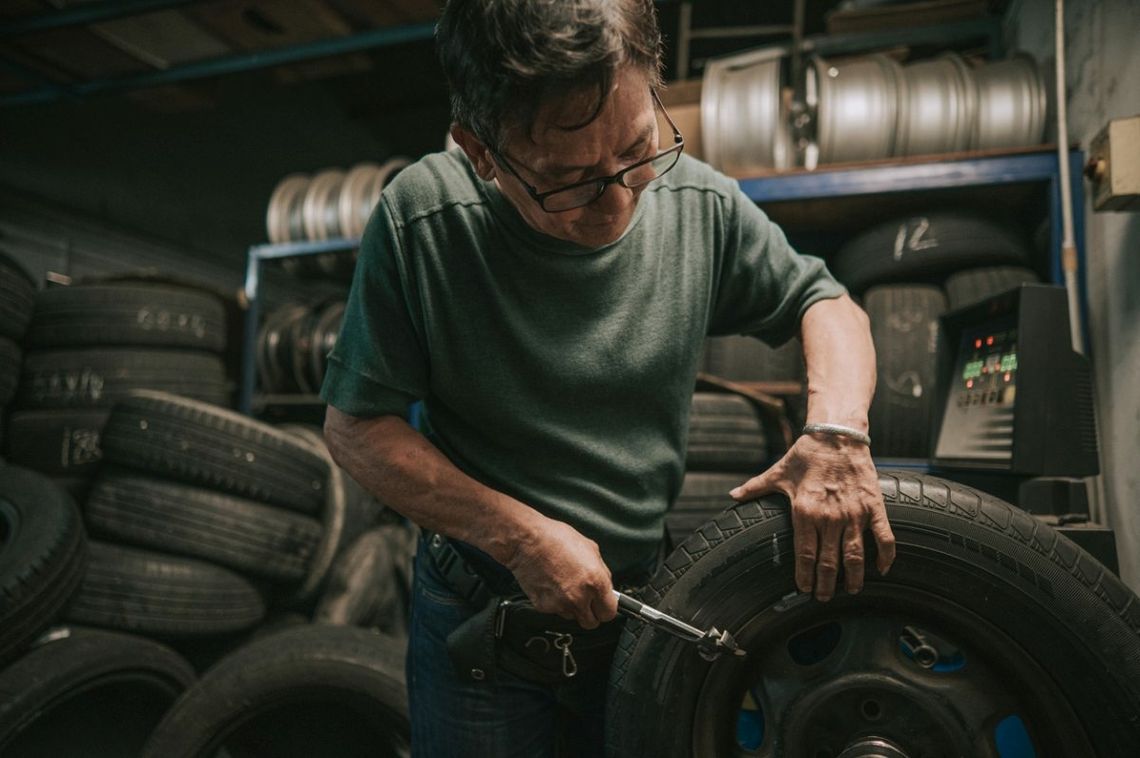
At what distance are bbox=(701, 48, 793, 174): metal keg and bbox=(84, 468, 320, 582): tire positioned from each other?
81.6 inches

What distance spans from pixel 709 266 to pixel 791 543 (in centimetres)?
45

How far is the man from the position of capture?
80 cm

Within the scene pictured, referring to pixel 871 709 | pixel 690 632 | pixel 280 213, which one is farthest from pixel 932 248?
pixel 280 213

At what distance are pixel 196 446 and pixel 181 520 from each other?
0.24 m

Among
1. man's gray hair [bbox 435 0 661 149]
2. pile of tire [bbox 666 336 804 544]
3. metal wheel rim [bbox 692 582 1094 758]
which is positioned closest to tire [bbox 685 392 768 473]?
pile of tire [bbox 666 336 804 544]

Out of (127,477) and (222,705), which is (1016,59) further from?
(127,477)

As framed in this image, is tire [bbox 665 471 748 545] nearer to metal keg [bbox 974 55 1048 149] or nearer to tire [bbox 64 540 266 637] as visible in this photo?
metal keg [bbox 974 55 1048 149]

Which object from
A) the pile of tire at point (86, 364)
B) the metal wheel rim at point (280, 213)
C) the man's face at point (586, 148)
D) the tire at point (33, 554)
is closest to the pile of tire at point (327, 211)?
the metal wheel rim at point (280, 213)

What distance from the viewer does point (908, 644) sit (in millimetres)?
933

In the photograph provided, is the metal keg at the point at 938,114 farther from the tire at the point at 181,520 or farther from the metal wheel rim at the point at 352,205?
the tire at the point at 181,520

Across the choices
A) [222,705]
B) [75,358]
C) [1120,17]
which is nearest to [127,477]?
[75,358]

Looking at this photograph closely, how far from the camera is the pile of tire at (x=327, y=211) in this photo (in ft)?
11.2

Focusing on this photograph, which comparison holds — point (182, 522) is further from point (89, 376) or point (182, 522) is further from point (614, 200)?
point (614, 200)

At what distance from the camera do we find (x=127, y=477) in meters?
2.24
